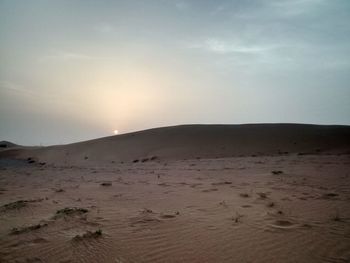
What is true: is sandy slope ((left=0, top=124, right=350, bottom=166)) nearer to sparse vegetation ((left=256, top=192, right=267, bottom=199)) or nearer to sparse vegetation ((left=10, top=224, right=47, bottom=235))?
sparse vegetation ((left=256, top=192, right=267, bottom=199))

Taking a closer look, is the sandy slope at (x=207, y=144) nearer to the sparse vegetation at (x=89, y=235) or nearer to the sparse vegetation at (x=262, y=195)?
the sparse vegetation at (x=262, y=195)

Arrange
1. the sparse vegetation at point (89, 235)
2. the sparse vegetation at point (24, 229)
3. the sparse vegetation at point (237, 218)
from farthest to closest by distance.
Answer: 1. the sparse vegetation at point (237, 218)
2. the sparse vegetation at point (24, 229)
3. the sparse vegetation at point (89, 235)

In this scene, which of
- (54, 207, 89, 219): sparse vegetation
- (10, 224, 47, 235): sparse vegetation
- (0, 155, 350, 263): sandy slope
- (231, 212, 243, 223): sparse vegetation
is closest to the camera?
(0, 155, 350, 263): sandy slope

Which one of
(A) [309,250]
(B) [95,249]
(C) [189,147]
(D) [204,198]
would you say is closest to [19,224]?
(B) [95,249]

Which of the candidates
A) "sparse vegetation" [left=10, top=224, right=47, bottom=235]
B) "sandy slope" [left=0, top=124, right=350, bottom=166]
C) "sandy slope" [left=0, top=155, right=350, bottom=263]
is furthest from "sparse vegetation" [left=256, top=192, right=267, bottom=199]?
"sandy slope" [left=0, top=124, right=350, bottom=166]

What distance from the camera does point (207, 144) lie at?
84.7ft

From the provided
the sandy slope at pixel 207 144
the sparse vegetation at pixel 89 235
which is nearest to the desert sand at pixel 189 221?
the sparse vegetation at pixel 89 235

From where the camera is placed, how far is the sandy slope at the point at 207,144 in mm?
22219

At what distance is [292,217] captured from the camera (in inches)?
192

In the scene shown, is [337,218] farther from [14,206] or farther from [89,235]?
[14,206]

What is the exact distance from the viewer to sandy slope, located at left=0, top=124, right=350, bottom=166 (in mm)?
22219

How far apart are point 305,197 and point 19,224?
6157 mm

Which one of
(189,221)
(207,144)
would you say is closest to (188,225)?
(189,221)

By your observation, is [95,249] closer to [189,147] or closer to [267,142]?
[189,147]
